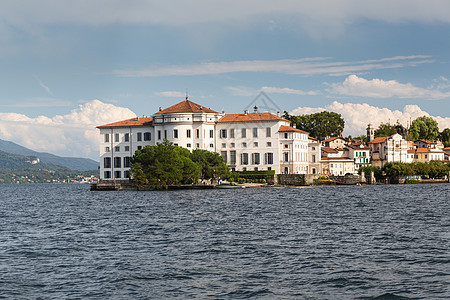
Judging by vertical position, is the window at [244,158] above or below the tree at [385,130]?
below

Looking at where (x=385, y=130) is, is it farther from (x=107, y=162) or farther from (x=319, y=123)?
(x=107, y=162)

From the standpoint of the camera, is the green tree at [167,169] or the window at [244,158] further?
the window at [244,158]

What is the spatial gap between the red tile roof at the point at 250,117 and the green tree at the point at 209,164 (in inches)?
552

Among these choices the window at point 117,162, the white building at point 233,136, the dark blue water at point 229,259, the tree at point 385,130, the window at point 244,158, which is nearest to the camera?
the dark blue water at point 229,259

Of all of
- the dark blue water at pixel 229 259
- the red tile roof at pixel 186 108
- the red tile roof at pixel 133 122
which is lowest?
the dark blue water at pixel 229 259

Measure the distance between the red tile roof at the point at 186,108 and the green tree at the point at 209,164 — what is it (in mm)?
13892

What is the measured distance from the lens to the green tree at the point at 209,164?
93.6 meters

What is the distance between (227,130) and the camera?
108 m

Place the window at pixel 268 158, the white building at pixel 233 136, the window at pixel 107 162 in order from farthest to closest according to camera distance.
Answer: the window at pixel 107 162 < the white building at pixel 233 136 < the window at pixel 268 158

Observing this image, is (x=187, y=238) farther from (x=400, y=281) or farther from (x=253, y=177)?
(x=253, y=177)

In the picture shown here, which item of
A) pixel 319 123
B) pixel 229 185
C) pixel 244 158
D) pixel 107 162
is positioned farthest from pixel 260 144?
pixel 319 123

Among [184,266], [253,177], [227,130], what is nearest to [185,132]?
[227,130]

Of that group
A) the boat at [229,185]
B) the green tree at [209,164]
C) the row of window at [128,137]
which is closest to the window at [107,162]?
the row of window at [128,137]

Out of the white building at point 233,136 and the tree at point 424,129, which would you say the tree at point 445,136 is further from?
the white building at point 233,136
